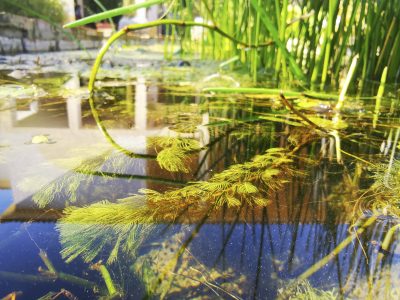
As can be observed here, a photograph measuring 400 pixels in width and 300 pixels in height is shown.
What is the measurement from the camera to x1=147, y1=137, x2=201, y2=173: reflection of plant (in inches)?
28.5

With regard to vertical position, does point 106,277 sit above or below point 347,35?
below

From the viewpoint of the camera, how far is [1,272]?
391 millimetres

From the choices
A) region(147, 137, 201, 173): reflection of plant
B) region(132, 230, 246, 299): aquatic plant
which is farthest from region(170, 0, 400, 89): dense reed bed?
region(132, 230, 246, 299): aquatic plant

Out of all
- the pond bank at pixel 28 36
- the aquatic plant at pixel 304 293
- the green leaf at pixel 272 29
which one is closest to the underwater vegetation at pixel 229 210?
the aquatic plant at pixel 304 293

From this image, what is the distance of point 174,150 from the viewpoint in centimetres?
82

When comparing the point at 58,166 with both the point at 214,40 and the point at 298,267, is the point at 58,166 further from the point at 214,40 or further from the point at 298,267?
the point at 214,40

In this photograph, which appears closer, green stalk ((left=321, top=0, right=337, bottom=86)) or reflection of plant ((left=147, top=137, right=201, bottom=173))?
reflection of plant ((left=147, top=137, right=201, bottom=173))

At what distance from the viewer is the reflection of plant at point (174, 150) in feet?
2.38

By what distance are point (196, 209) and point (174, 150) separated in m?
0.30

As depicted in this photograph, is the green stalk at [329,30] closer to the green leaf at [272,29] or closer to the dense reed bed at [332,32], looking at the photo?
the dense reed bed at [332,32]

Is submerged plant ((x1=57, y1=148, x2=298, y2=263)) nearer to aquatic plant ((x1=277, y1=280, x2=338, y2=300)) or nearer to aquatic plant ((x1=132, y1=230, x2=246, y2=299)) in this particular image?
aquatic plant ((x1=132, y1=230, x2=246, y2=299))

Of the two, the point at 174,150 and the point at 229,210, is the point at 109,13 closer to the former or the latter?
the point at 174,150

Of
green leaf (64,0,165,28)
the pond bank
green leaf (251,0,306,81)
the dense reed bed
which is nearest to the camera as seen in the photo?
green leaf (64,0,165,28)

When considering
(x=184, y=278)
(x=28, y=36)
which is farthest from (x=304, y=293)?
(x=28, y=36)
